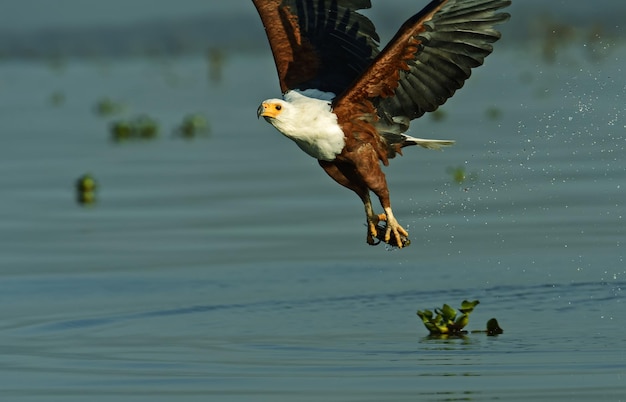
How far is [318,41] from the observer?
905 cm

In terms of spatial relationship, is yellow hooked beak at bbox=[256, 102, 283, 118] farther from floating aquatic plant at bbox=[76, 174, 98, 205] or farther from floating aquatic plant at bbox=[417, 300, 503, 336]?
floating aquatic plant at bbox=[76, 174, 98, 205]

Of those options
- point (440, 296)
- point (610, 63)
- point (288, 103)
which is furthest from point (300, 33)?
point (610, 63)

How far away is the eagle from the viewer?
7887 millimetres

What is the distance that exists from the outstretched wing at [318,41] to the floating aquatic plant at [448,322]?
59.1 inches

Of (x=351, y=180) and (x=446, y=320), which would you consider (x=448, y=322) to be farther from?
(x=351, y=180)

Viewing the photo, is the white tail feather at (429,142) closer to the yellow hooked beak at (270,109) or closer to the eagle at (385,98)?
the eagle at (385,98)

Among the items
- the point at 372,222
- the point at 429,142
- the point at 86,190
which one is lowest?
the point at 372,222

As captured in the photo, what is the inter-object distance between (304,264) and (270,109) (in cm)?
199

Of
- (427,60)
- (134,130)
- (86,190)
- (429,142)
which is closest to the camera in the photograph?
(427,60)

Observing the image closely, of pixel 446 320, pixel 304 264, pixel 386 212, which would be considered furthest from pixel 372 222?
pixel 304 264

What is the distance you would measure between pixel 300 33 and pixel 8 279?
2302 millimetres

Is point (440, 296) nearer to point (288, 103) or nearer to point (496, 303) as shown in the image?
point (496, 303)

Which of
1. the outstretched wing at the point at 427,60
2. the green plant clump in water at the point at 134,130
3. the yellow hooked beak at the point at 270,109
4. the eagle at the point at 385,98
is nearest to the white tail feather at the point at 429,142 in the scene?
the eagle at the point at 385,98

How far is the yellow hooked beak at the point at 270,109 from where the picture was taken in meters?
7.91
